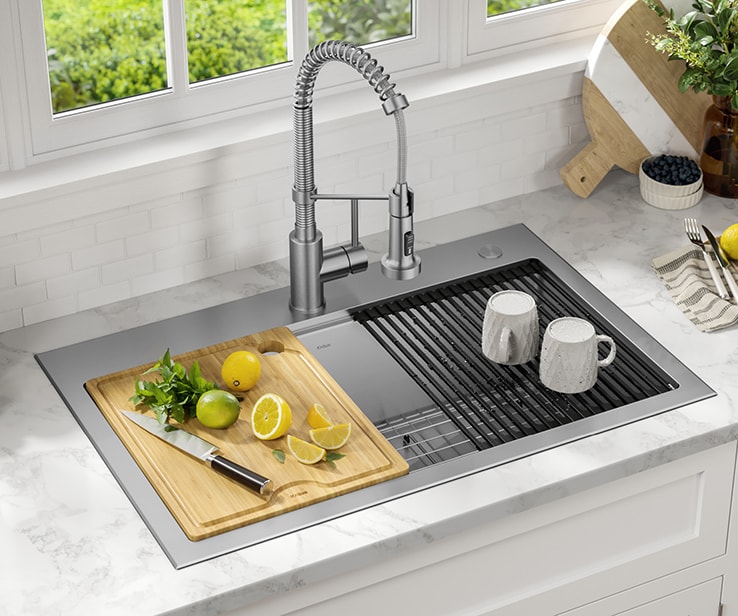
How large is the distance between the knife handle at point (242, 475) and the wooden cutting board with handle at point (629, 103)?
1.13 metres

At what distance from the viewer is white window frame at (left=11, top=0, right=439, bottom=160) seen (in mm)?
2182

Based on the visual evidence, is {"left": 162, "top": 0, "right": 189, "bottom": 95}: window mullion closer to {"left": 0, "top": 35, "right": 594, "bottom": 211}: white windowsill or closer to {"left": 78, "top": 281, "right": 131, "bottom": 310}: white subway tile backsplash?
{"left": 0, "top": 35, "right": 594, "bottom": 211}: white windowsill

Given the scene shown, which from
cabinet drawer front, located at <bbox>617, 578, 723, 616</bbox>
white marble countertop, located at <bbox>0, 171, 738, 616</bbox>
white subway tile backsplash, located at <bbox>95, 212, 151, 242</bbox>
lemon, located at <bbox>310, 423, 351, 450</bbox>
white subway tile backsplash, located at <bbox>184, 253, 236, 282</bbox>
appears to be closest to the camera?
white marble countertop, located at <bbox>0, 171, 738, 616</bbox>

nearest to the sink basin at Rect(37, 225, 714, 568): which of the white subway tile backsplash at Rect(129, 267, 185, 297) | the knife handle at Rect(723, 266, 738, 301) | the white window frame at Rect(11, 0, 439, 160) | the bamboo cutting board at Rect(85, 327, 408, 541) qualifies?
the bamboo cutting board at Rect(85, 327, 408, 541)

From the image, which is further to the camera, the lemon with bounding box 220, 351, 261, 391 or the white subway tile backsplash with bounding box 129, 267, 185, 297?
the white subway tile backsplash with bounding box 129, 267, 185, 297

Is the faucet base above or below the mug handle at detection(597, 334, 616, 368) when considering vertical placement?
above

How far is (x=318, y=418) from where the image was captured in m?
1.99

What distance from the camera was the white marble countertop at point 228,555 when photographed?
1724mm

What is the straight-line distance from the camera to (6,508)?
1864mm

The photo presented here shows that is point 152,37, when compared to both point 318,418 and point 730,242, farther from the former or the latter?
point 730,242

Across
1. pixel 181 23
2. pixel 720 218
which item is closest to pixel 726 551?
pixel 720 218

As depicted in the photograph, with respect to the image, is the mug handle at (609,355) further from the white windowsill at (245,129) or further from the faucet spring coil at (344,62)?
the white windowsill at (245,129)

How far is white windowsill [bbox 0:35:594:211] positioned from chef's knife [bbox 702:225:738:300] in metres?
0.47

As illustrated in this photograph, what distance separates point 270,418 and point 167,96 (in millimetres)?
714
